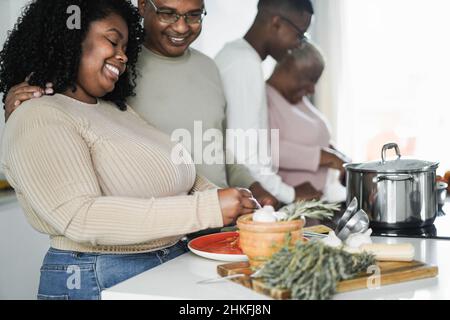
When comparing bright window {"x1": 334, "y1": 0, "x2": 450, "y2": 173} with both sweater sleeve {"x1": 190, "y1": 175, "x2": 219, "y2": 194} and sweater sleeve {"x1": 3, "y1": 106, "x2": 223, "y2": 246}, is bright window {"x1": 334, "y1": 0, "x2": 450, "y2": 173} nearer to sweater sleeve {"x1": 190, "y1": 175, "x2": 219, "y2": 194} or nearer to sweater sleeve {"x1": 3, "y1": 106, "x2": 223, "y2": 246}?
sweater sleeve {"x1": 190, "y1": 175, "x2": 219, "y2": 194}

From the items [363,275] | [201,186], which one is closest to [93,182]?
[201,186]

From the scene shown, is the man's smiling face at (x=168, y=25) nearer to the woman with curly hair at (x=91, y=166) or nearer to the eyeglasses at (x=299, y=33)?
the woman with curly hair at (x=91, y=166)

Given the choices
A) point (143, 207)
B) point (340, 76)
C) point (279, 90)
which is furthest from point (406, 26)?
point (143, 207)

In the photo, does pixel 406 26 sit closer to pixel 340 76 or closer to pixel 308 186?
pixel 340 76

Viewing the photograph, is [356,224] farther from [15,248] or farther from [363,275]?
[15,248]

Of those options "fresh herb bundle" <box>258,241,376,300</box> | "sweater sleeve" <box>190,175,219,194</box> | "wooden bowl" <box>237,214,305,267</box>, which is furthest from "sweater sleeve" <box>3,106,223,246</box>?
"sweater sleeve" <box>190,175,219,194</box>

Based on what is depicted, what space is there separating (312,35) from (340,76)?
0.28 meters

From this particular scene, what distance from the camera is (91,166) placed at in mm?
1462

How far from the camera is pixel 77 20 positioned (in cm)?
166

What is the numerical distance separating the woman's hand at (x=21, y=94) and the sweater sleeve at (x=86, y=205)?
0.64 feet

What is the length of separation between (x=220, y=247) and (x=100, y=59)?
59 cm

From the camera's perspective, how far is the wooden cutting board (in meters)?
1.18

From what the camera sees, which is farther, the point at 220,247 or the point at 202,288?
the point at 220,247

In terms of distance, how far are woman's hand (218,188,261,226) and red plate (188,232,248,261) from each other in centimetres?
9
